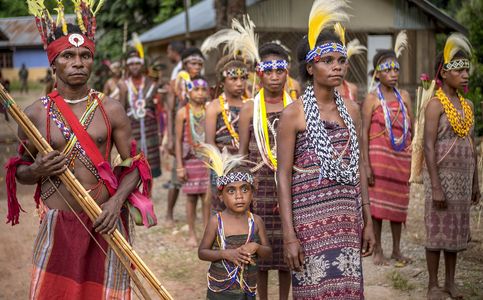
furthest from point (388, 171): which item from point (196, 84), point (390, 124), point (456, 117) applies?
point (196, 84)

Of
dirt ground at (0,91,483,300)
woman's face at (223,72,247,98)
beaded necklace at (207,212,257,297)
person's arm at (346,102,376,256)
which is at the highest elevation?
woman's face at (223,72,247,98)

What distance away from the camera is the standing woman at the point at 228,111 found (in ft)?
20.8

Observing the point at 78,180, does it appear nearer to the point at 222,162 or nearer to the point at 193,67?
the point at 222,162

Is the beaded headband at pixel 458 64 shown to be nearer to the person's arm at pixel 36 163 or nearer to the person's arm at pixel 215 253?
the person's arm at pixel 215 253

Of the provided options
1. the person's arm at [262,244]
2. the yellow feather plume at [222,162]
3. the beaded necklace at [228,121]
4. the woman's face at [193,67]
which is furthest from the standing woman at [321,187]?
the woman's face at [193,67]

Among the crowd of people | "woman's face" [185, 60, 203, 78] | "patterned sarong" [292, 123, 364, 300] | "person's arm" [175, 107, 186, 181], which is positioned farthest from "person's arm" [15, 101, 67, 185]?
"woman's face" [185, 60, 203, 78]

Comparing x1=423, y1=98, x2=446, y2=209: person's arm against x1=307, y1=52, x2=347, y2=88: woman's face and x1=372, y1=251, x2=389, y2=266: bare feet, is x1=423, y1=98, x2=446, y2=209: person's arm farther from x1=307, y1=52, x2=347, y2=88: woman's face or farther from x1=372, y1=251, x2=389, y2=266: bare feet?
x1=307, y1=52, x2=347, y2=88: woman's face

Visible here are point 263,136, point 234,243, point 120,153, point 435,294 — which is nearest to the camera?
point 120,153

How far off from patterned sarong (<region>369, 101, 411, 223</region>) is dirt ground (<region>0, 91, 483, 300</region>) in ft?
1.88

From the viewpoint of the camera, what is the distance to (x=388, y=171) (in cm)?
735

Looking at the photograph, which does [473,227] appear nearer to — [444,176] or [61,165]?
[444,176]

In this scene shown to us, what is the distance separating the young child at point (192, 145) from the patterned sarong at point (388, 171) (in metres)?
2.00

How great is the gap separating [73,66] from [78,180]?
2.17 feet

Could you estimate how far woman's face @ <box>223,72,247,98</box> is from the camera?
249 inches
